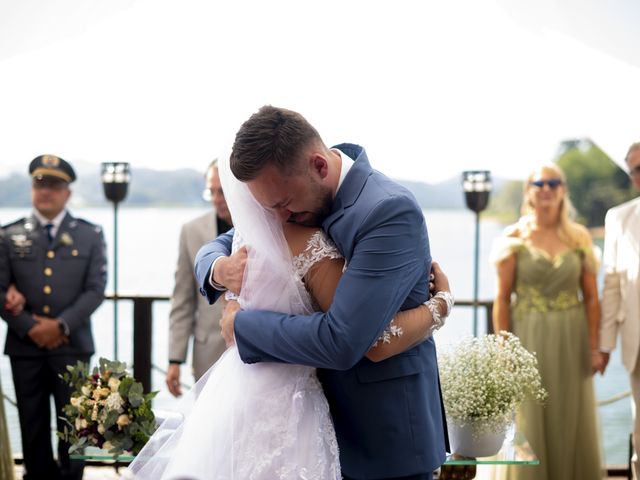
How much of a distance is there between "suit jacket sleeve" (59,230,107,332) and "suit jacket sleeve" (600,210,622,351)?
2504mm

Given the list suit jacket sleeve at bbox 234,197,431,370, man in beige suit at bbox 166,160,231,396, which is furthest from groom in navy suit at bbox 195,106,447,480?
man in beige suit at bbox 166,160,231,396

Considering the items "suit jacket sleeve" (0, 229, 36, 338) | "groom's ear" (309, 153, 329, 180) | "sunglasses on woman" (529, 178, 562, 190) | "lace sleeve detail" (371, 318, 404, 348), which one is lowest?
"suit jacket sleeve" (0, 229, 36, 338)

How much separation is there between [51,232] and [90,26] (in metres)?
3.37

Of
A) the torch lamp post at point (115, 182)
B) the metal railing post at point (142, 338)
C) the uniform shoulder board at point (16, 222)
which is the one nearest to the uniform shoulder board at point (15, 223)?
the uniform shoulder board at point (16, 222)

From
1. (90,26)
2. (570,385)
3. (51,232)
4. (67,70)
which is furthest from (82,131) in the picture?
(570,385)

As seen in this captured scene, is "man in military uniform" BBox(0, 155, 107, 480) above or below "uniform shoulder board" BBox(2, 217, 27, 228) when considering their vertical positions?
below

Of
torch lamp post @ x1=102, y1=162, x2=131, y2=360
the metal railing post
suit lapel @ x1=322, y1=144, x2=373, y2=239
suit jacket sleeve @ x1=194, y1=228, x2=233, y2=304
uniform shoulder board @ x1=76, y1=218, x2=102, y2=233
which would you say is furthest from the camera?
torch lamp post @ x1=102, y1=162, x2=131, y2=360

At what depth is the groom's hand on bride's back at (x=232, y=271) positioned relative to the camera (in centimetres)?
170

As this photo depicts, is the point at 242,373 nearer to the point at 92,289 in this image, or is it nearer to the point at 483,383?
the point at 483,383

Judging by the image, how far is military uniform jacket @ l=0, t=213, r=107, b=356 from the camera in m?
3.88

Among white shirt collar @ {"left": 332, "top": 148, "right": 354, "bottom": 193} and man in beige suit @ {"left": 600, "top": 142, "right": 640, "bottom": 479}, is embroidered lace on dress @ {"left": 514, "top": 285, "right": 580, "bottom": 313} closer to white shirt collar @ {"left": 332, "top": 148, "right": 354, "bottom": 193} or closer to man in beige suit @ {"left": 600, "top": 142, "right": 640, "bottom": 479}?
man in beige suit @ {"left": 600, "top": 142, "right": 640, "bottom": 479}

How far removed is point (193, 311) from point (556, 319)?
178 cm

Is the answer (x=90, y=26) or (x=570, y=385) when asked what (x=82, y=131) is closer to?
(x=90, y=26)

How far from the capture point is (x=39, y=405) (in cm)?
389
